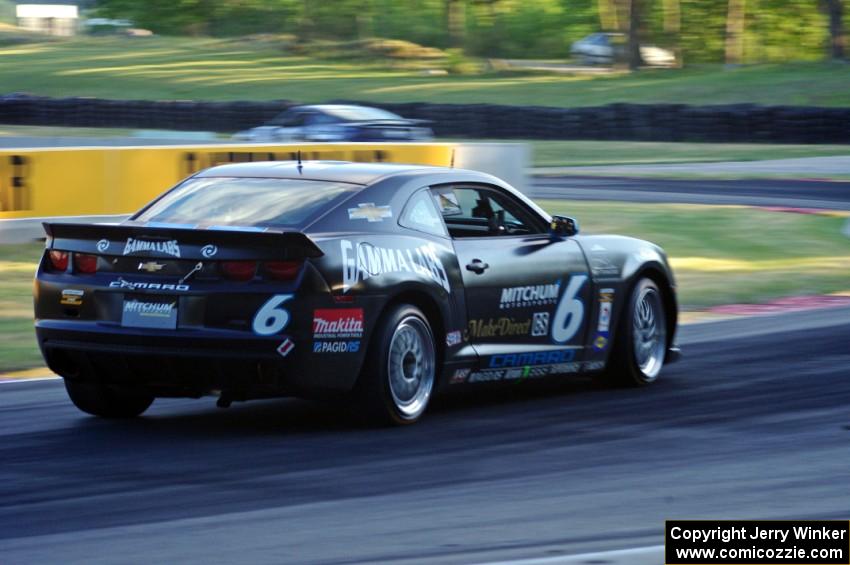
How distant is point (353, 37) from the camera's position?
80.2 metres

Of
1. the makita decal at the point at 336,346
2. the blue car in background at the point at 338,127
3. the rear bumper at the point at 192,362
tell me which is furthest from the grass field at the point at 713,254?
the blue car in background at the point at 338,127

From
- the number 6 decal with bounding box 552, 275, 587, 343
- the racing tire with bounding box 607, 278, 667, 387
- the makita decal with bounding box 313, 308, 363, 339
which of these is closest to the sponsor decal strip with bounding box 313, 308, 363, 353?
the makita decal with bounding box 313, 308, 363, 339

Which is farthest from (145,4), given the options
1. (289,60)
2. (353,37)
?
(289,60)

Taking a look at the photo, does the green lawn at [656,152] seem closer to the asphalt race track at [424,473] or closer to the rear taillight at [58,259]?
the asphalt race track at [424,473]

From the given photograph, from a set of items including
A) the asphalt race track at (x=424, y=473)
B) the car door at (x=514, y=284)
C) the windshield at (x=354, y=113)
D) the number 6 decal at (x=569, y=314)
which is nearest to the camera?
the asphalt race track at (x=424, y=473)

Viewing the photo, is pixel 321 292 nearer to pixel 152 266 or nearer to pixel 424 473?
pixel 152 266

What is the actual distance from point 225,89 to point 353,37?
22913mm

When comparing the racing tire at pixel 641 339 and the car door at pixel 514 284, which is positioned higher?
the car door at pixel 514 284

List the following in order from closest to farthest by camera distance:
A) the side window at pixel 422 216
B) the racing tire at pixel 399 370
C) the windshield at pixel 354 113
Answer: the racing tire at pixel 399 370, the side window at pixel 422 216, the windshield at pixel 354 113

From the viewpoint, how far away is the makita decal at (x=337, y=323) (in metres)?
7.21

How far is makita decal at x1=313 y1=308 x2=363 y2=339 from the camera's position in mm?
7207

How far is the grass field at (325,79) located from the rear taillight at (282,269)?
1569 inches

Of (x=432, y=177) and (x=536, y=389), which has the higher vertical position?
(x=432, y=177)

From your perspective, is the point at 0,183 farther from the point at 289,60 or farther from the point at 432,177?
the point at 289,60
